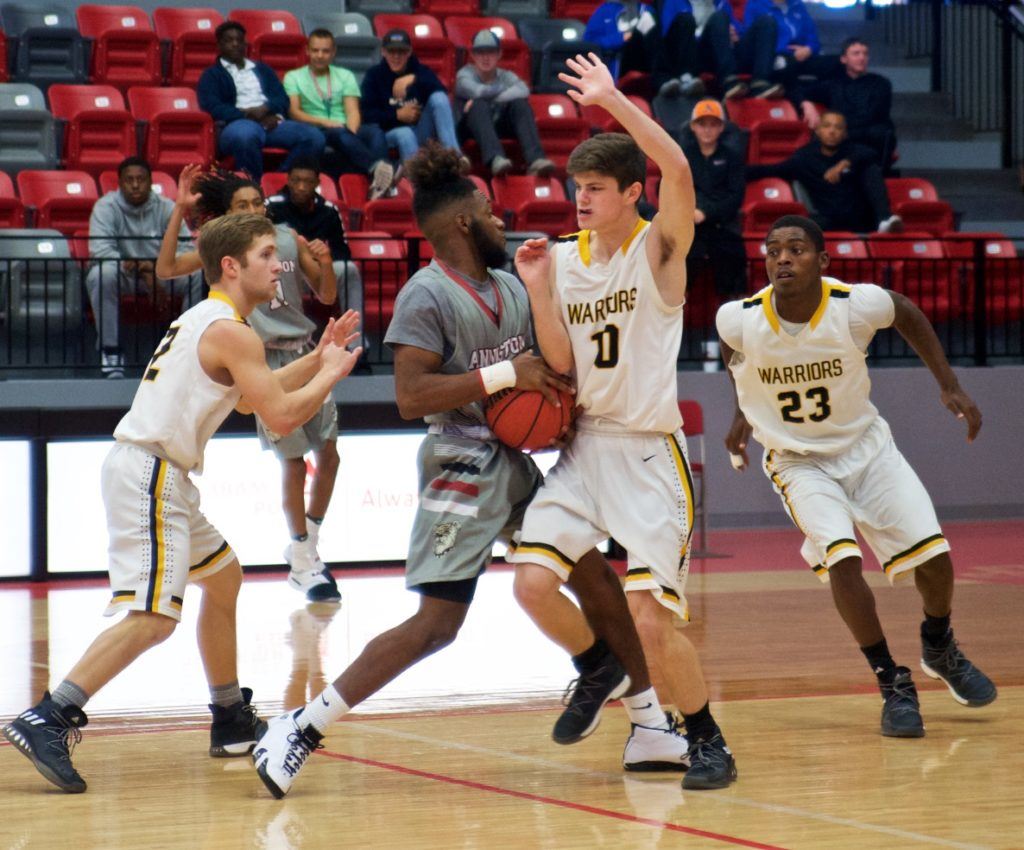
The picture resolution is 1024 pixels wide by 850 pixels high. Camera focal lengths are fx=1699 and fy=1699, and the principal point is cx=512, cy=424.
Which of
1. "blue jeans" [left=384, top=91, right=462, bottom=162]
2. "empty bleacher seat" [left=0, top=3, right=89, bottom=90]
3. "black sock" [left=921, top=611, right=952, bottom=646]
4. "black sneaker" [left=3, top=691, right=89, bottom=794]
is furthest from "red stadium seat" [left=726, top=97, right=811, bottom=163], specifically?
"black sneaker" [left=3, top=691, right=89, bottom=794]

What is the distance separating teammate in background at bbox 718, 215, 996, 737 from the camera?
584cm

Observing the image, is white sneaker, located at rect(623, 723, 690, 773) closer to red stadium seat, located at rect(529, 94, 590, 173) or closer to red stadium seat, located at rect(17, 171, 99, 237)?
red stadium seat, located at rect(17, 171, 99, 237)

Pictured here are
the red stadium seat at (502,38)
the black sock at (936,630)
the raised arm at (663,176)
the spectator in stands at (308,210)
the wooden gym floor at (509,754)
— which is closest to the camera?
the wooden gym floor at (509,754)

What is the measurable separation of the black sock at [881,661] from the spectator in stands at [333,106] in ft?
27.8

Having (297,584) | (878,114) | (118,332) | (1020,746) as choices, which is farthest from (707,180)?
(1020,746)

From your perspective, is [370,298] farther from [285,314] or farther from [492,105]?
[285,314]

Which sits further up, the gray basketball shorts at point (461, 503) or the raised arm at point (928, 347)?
the raised arm at point (928, 347)

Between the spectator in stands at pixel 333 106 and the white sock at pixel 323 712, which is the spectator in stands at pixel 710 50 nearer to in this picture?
the spectator in stands at pixel 333 106

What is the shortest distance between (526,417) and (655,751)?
1.07m

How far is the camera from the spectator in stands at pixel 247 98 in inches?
521

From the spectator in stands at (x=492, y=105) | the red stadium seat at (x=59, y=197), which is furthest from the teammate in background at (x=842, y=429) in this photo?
the spectator in stands at (x=492, y=105)

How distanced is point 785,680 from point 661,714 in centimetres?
170

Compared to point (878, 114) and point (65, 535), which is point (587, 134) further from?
point (65, 535)

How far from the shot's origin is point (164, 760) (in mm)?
5262
